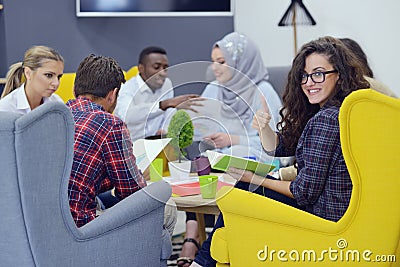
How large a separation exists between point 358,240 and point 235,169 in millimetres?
473

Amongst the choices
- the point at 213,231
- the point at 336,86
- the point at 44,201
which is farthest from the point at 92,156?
the point at 336,86

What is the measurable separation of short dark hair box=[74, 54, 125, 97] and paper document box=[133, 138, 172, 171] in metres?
0.58

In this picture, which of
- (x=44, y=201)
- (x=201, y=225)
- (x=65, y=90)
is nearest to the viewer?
(x=44, y=201)

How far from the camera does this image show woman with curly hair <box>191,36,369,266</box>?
233cm

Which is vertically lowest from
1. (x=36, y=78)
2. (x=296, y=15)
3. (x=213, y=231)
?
(x=213, y=231)

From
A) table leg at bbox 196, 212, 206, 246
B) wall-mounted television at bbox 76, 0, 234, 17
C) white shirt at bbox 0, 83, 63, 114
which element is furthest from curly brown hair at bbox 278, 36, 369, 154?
wall-mounted television at bbox 76, 0, 234, 17

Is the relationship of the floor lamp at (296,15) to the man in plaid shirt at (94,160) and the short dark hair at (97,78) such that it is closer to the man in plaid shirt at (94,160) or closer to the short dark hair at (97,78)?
Result: the short dark hair at (97,78)

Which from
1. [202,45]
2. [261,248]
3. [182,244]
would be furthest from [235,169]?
[202,45]

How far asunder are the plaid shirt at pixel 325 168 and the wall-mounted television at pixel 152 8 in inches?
126

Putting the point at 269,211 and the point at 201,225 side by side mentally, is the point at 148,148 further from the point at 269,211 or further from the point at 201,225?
the point at 201,225

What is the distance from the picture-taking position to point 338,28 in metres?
5.07

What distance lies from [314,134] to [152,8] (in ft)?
10.8

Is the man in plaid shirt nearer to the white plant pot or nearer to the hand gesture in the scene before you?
the white plant pot

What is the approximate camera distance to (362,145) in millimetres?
2176
